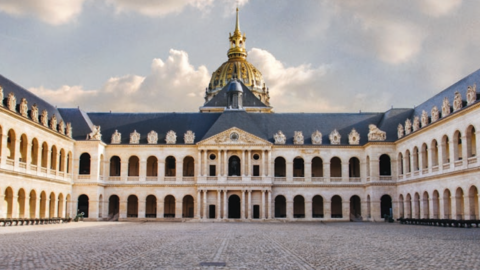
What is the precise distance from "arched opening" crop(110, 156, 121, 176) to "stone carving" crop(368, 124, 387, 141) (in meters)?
32.8

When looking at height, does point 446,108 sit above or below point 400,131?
above

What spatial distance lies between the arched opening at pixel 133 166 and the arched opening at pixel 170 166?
12.5 feet

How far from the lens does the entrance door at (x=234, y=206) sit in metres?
72.4

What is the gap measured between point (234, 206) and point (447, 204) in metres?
28.6

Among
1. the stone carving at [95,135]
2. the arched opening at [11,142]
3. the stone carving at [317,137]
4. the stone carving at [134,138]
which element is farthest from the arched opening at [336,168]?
the arched opening at [11,142]

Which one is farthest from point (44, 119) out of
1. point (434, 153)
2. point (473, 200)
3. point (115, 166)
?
point (473, 200)

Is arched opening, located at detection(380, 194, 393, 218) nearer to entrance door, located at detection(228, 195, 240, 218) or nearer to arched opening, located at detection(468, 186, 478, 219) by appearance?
entrance door, located at detection(228, 195, 240, 218)

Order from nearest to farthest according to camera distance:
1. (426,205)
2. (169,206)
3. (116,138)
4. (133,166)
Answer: (426,205), (116,138), (133,166), (169,206)

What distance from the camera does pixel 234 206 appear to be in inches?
2874

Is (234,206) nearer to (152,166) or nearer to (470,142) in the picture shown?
(152,166)

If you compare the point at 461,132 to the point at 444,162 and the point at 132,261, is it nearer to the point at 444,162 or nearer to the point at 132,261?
the point at 444,162

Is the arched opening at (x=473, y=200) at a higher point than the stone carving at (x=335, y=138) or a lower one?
lower

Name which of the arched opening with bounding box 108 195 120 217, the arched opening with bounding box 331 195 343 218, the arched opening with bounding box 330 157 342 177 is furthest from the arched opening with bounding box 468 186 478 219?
the arched opening with bounding box 108 195 120 217

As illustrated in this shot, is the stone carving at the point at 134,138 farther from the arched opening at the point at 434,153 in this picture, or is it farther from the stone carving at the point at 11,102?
the arched opening at the point at 434,153
